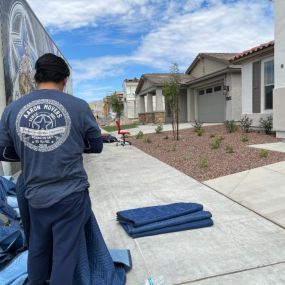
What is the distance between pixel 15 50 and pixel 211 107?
18005 millimetres

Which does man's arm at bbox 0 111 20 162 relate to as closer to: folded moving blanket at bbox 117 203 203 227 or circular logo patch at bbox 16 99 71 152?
circular logo patch at bbox 16 99 71 152

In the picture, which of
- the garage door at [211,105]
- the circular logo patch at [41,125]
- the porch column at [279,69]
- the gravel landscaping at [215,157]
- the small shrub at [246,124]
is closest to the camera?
the circular logo patch at [41,125]

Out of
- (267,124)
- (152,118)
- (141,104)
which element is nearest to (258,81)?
(267,124)

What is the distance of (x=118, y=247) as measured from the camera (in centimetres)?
386

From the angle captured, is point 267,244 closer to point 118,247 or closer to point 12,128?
point 118,247

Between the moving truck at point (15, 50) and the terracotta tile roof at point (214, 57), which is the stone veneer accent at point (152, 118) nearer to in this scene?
the terracotta tile roof at point (214, 57)

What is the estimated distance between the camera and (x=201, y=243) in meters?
3.83

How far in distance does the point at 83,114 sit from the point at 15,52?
5.12 meters

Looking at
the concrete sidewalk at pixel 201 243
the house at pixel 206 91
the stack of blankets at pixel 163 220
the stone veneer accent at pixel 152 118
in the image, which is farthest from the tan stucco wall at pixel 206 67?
the stack of blankets at pixel 163 220

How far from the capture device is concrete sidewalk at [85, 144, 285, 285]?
3.16 metres

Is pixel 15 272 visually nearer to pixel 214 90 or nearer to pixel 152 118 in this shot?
pixel 214 90

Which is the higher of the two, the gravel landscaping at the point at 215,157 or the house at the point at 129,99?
the house at the point at 129,99

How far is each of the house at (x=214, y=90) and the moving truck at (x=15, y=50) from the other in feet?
43.6

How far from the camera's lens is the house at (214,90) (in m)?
19.8
